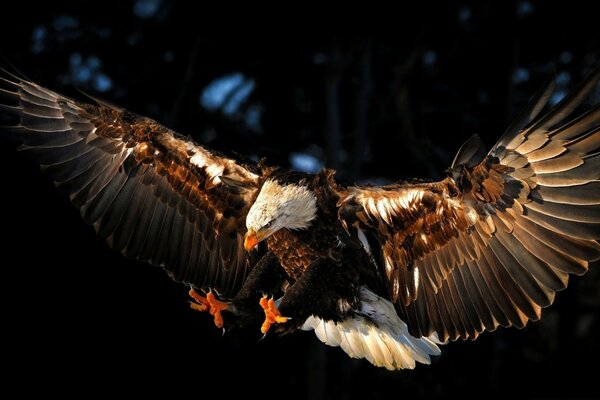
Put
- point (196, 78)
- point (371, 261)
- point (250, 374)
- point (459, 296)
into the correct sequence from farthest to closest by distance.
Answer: point (196, 78) → point (250, 374) → point (371, 261) → point (459, 296)

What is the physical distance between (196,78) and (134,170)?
11.0 ft

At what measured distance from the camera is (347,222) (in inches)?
146

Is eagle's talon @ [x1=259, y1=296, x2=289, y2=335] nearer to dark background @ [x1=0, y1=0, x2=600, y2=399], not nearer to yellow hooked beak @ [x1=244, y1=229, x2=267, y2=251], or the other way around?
yellow hooked beak @ [x1=244, y1=229, x2=267, y2=251]

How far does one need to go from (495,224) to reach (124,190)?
6.30 ft

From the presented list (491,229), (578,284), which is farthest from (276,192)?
(578,284)

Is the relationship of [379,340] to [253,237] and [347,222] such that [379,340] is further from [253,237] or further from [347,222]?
[253,237]

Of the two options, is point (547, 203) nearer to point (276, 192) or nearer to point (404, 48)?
point (276, 192)

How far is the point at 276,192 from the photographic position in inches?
146

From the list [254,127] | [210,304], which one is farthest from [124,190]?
[254,127]

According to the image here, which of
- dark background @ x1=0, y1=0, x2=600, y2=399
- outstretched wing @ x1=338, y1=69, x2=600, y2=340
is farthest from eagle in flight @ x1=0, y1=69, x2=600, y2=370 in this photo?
dark background @ x1=0, y1=0, x2=600, y2=399

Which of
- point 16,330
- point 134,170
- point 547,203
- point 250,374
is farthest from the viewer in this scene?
point 250,374

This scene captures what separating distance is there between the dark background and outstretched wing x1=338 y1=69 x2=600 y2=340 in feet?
8.67

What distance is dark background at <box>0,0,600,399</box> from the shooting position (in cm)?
583

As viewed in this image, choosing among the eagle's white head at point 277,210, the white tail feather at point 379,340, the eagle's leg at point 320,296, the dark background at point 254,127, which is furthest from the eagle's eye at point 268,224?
the dark background at point 254,127
